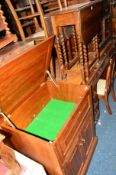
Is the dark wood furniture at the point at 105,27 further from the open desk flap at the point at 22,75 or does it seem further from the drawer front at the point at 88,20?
the open desk flap at the point at 22,75

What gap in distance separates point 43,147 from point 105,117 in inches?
57.1

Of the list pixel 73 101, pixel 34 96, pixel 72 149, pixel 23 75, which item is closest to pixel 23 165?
pixel 72 149

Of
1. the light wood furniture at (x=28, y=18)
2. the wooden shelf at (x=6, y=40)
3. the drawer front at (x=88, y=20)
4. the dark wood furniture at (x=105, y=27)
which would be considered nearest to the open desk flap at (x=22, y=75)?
the wooden shelf at (x=6, y=40)

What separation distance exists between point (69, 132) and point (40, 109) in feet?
1.72

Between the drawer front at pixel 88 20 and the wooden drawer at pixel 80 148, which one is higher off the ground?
the drawer front at pixel 88 20

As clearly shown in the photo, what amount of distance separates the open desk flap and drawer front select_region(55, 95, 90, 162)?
17.3 inches

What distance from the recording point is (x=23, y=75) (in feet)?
3.96

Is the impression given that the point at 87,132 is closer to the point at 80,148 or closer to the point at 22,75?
the point at 80,148

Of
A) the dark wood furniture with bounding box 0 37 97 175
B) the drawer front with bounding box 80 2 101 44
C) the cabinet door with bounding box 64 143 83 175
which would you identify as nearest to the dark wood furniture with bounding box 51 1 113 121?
the drawer front with bounding box 80 2 101 44

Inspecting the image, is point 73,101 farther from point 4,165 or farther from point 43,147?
point 4,165

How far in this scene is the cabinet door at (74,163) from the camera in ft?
4.19

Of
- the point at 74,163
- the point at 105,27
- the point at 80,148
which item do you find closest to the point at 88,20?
the point at 105,27

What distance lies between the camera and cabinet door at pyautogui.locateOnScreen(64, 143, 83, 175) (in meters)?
1.28

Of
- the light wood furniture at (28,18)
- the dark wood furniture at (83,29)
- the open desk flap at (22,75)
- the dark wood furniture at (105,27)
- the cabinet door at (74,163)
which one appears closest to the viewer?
the open desk flap at (22,75)
